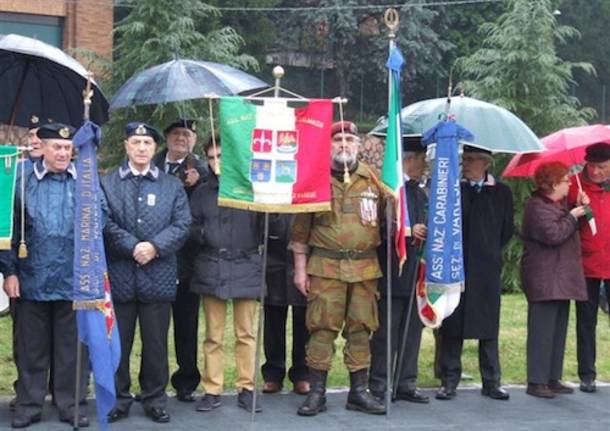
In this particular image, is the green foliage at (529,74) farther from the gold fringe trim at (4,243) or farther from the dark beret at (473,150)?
the gold fringe trim at (4,243)

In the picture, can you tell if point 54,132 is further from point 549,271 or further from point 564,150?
point 564,150

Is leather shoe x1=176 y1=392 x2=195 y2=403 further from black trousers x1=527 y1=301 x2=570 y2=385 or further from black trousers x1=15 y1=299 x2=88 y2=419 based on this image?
black trousers x1=527 y1=301 x2=570 y2=385

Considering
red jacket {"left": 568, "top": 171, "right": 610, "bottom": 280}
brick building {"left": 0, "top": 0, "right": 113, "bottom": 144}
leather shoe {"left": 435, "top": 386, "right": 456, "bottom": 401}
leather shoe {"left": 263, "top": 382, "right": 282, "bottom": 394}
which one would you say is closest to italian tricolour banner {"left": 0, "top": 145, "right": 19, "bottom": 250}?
leather shoe {"left": 263, "top": 382, "right": 282, "bottom": 394}

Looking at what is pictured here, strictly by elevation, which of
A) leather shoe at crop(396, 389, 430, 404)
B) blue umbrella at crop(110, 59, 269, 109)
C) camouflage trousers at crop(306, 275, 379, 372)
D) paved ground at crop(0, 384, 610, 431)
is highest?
blue umbrella at crop(110, 59, 269, 109)

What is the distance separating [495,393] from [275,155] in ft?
8.57

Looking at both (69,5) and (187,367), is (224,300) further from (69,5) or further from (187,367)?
(69,5)

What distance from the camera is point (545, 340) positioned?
8672mm

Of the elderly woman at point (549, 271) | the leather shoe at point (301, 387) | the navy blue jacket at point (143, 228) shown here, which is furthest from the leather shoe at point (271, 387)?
the elderly woman at point (549, 271)

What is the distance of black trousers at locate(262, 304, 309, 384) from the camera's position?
8.52m

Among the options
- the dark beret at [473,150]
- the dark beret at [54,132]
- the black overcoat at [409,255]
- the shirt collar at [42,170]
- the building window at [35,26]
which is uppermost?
the building window at [35,26]

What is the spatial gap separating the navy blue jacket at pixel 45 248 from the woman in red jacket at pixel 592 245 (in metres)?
3.97

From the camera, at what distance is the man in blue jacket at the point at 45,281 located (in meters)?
7.16

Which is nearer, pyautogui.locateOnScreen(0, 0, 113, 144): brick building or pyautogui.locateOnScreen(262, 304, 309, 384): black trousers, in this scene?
pyautogui.locateOnScreen(262, 304, 309, 384): black trousers

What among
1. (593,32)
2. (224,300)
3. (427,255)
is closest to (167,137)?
(224,300)
